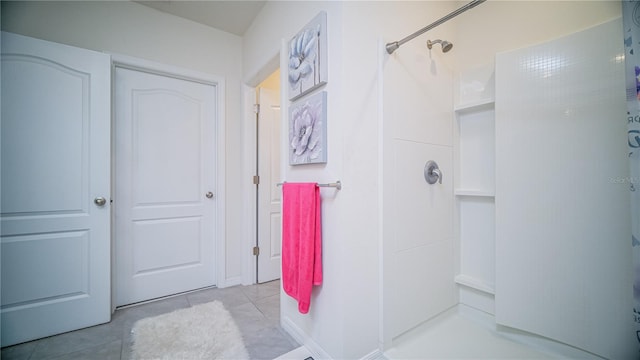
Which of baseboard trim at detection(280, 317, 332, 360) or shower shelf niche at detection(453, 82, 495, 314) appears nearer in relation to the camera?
baseboard trim at detection(280, 317, 332, 360)

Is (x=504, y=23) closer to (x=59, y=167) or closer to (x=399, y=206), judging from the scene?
(x=399, y=206)

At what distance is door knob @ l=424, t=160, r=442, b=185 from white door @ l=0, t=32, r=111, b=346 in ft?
7.44

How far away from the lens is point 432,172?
1.67 metres

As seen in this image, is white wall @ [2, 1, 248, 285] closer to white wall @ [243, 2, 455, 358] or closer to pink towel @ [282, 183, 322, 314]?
white wall @ [243, 2, 455, 358]

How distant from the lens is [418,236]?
1.61m

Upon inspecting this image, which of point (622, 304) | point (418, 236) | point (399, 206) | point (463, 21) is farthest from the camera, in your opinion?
point (463, 21)

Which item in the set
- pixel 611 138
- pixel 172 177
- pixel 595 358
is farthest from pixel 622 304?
pixel 172 177

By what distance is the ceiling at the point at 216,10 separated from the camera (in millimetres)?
2010

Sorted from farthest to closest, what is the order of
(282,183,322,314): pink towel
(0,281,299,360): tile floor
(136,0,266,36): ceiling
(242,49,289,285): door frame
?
(242,49,289,285): door frame < (136,0,266,36): ceiling < (0,281,299,360): tile floor < (282,183,322,314): pink towel

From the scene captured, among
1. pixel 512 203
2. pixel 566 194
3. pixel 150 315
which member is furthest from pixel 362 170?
pixel 150 315

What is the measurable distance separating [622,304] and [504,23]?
1784 millimetres

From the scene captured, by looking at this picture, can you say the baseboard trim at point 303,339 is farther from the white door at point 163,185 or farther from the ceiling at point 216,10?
the ceiling at point 216,10

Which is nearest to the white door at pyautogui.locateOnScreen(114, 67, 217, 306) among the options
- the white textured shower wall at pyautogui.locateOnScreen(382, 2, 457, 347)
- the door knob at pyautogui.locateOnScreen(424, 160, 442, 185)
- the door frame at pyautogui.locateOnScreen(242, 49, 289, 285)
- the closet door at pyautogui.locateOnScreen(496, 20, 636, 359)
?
the door frame at pyautogui.locateOnScreen(242, 49, 289, 285)

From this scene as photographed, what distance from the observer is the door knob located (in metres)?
1.65
